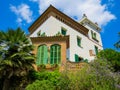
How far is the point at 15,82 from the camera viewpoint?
1911cm

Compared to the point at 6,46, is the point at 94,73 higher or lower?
lower

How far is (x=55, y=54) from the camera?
22.8 meters

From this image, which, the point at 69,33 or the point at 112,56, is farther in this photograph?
the point at 69,33

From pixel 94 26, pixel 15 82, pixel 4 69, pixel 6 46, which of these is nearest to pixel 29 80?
pixel 15 82

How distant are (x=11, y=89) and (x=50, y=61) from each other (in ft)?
17.4

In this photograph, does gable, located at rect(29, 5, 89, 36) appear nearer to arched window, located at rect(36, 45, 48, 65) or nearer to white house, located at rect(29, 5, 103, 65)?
white house, located at rect(29, 5, 103, 65)

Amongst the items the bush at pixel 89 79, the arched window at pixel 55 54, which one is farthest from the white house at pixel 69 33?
the bush at pixel 89 79

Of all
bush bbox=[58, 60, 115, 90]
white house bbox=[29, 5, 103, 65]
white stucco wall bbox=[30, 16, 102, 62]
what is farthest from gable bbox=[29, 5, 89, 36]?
bush bbox=[58, 60, 115, 90]

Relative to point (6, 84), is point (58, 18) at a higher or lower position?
higher

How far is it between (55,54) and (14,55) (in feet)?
17.6

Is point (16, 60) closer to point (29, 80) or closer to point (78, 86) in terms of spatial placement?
point (29, 80)

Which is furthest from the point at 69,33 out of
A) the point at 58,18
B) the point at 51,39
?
the point at 51,39

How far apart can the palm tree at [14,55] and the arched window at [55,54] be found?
2.93m

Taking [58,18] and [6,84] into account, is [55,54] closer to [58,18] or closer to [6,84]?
[6,84]
